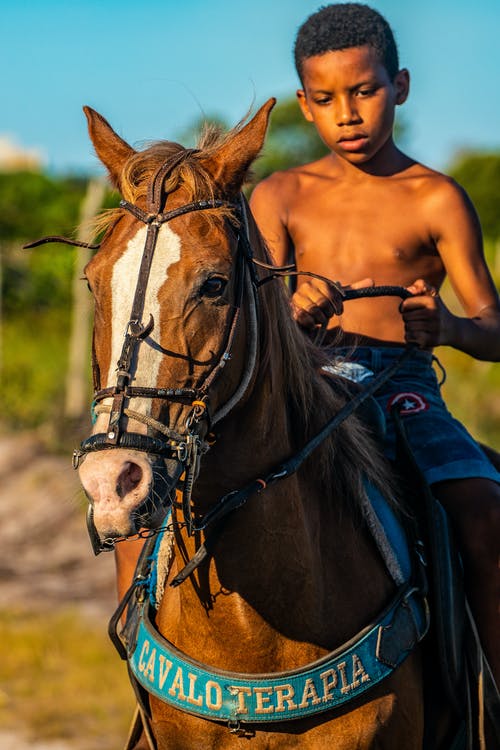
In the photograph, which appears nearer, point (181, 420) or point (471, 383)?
point (181, 420)

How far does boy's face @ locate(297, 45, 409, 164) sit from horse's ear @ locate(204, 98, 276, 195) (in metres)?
1.21

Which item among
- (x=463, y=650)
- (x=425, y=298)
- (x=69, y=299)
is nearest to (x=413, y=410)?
(x=425, y=298)

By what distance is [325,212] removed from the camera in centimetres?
409

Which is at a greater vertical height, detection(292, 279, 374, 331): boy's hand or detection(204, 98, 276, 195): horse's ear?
detection(204, 98, 276, 195): horse's ear

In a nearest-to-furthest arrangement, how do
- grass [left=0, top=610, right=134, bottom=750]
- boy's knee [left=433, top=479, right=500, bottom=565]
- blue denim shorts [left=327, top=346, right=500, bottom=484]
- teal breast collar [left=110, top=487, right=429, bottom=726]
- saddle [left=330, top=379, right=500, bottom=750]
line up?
teal breast collar [left=110, top=487, right=429, bottom=726] → saddle [left=330, top=379, right=500, bottom=750] → boy's knee [left=433, top=479, right=500, bottom=565] → blue denim shorts [left=327, top=346, right=500, bottom=484] → grass [left=0, top=610, right=134, bottom=750]

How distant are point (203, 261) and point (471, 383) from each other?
11812 mm

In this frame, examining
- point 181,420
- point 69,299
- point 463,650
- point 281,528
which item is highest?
point 69,299

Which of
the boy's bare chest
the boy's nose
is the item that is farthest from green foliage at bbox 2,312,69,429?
the boy's nose

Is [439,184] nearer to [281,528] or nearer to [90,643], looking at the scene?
[281,528]

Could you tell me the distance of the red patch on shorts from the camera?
12.1 ft

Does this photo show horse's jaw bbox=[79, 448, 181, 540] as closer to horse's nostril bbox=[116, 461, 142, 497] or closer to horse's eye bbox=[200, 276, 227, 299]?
horse's nostril bbox=[116, 461, 142, 497]

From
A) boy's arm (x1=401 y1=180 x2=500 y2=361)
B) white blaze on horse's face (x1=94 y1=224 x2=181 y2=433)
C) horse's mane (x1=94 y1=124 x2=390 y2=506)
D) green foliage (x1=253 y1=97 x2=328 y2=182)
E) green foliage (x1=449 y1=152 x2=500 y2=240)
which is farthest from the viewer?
green foliage (x1=449 y1=152 x2=500 y2=240)

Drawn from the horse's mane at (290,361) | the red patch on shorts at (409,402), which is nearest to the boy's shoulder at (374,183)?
the red patch on shorts at (409,402)

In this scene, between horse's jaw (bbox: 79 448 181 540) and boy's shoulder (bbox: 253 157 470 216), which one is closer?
horse's jaw (bbox: 79 448 181 540)
